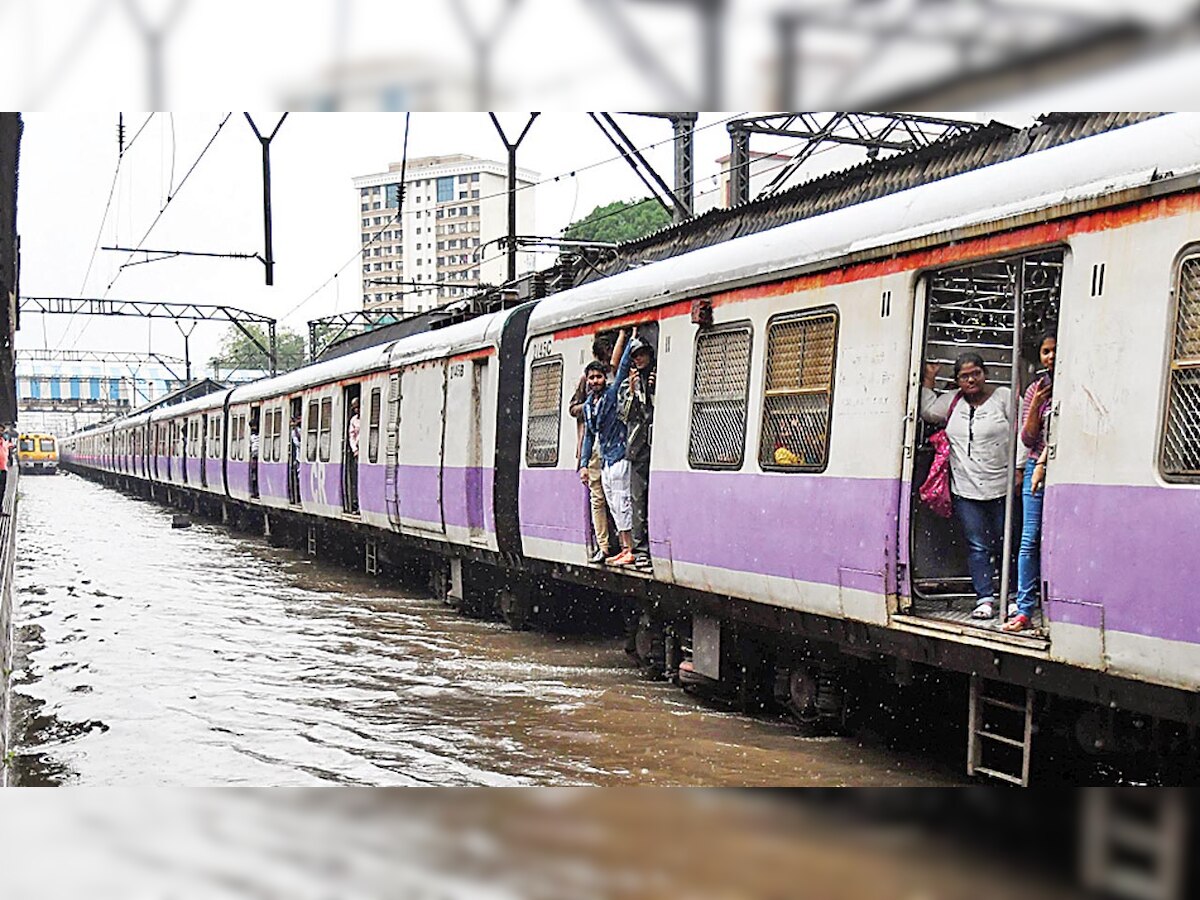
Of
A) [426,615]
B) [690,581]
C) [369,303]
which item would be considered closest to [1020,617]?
[690,581]

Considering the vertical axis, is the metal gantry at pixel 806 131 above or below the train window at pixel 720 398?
above

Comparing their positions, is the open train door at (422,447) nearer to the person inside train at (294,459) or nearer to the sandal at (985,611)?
the person inside train at (294,459)

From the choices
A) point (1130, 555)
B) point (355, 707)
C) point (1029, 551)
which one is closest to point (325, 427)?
point (355, 707)

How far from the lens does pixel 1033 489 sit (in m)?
6.26

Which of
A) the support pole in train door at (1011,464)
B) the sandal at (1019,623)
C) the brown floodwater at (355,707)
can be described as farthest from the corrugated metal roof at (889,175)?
the brown floodwater at (355,707)

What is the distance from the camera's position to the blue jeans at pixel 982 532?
698cm

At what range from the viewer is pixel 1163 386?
5461 millimetres

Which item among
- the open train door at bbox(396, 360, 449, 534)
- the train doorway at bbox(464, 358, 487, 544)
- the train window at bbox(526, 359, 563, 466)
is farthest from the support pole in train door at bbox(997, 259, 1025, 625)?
the open train door at bbox(396, 360, 449, 534)

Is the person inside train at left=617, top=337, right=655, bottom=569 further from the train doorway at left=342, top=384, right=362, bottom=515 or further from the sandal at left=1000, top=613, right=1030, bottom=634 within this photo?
the train doorway at left=342, top=384, right=362, bottom=515

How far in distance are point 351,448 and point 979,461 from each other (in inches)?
515

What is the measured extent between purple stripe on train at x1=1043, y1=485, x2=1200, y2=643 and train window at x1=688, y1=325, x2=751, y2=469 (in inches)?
112

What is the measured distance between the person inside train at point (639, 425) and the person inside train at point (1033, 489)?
12.7 ft

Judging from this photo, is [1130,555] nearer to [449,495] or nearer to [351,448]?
[449,495]

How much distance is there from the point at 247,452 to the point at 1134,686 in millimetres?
23763
